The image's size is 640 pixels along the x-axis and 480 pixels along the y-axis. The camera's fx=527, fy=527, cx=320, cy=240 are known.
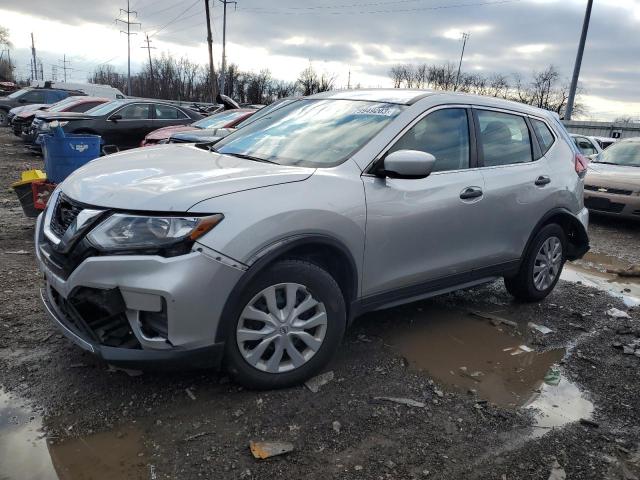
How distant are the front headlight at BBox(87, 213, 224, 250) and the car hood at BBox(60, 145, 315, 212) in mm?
60

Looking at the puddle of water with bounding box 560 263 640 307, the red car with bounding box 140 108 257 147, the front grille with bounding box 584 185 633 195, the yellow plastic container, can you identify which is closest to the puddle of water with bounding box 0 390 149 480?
the yellow plastic container

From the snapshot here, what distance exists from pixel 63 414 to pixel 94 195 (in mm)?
1159

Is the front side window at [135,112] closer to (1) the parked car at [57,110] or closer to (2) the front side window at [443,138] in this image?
(1) the parked car at [57,110]

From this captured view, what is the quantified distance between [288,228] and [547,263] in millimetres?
2972

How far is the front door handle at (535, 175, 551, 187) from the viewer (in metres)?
4.39

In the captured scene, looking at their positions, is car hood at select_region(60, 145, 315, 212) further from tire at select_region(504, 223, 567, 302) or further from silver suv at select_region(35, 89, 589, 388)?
tire at select_region(504, 223, 567, 302)

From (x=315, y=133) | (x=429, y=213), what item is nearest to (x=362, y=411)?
(x=429, y=213)

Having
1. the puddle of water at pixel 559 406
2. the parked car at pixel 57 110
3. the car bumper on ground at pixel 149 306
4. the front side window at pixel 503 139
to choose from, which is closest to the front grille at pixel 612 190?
the front side window at pixel 503 139

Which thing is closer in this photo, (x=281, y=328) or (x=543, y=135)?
(x=281, y=328)

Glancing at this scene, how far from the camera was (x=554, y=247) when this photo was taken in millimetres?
4797

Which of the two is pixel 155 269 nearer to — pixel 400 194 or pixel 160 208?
pixel 160 208

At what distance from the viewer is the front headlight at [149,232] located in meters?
2.56

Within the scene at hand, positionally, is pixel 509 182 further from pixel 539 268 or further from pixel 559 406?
pixel 559 406

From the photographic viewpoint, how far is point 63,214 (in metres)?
2.95
